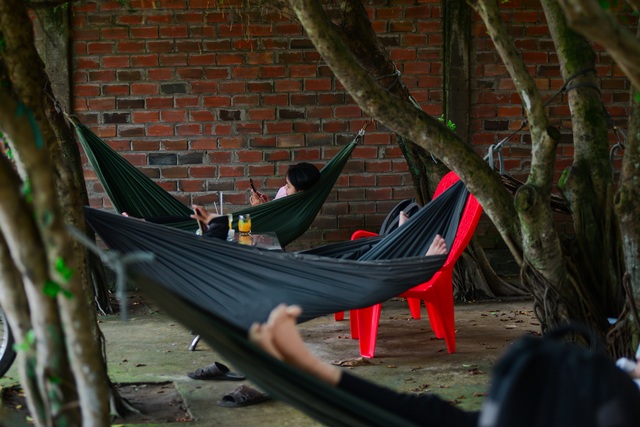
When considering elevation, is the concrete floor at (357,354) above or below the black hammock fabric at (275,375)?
below

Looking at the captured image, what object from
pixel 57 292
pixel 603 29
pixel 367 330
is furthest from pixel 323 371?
pixel 367 330

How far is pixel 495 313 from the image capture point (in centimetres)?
485

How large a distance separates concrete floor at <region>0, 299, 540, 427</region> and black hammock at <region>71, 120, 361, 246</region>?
53cm

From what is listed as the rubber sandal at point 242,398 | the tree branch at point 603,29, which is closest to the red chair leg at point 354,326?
the rubber sandal at point 242,398

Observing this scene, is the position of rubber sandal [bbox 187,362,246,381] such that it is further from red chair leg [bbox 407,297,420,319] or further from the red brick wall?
the red brick wall

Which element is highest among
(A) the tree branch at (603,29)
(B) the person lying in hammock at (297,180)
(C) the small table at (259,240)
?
(A) the tree branch at (603,29)

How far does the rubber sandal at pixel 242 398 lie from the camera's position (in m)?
3.19

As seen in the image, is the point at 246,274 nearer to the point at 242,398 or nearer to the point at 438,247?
the point at 242,398

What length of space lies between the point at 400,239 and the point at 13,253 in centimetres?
224

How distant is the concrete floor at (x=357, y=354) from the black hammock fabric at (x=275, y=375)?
44.7 inches

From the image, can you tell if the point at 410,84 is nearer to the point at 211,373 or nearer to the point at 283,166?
the point at 283,166

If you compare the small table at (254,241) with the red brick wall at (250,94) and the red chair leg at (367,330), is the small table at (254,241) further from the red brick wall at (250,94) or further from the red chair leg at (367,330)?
the red brick wall at (250,94)

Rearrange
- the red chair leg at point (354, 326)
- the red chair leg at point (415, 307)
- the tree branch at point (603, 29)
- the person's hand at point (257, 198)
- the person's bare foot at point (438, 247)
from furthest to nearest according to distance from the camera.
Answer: the person's hand at point (257, 198), the red chair leg at point (415, 307), the red chair leg at point (354, 326), the person's bare foot at point (438, 247), the tree branch at point (603, 29)

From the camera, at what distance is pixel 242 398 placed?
10.5ft
